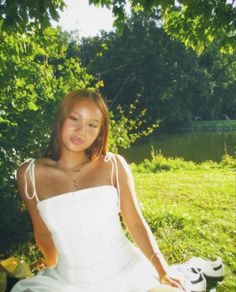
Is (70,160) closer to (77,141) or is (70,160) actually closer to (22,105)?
(77,141)

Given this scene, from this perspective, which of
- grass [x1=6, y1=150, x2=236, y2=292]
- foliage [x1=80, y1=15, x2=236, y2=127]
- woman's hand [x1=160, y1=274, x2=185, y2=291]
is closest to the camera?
woman's hand [x1=160, y1=274, x2=185, y2=291]

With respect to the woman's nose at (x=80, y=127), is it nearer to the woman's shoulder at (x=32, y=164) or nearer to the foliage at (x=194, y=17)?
the woman's shoulder at (x=32, y=164)

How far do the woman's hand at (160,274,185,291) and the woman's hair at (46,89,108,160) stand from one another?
0.95 m

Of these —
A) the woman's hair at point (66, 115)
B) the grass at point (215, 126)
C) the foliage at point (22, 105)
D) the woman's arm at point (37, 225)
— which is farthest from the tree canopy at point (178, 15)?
the grass at point (215, 126)

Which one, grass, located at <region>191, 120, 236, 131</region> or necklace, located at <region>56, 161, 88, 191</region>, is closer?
necklace, located at <region>56, 161, 88, 191</region>

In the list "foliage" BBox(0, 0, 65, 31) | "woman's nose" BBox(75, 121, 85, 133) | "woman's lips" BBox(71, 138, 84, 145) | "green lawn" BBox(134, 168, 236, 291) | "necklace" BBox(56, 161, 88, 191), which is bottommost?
"green lawn" BBox(134, 168, 236, 291)

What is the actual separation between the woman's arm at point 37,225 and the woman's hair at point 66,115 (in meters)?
0.26

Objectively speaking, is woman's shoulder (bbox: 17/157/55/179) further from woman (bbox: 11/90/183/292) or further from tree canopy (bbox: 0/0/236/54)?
tree canopy (bbox: 0/0/236/54)

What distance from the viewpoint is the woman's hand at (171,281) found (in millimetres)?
2118

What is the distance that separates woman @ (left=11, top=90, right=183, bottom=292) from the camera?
2.18m

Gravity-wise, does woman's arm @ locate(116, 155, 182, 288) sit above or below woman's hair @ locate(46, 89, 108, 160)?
below

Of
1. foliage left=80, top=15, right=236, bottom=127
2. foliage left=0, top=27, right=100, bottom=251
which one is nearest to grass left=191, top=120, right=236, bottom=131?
foliage left=80, top=15, right=236, bottom=127

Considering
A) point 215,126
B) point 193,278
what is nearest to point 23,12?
point 193,278

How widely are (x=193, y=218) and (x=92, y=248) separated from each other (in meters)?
4.93
